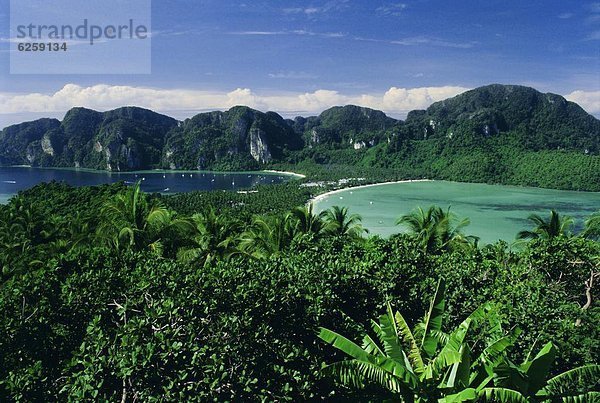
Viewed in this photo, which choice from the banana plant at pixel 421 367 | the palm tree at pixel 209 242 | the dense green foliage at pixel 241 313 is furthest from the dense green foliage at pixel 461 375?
the palm tree at pixel 209 242

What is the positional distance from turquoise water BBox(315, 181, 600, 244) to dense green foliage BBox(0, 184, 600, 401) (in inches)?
1340

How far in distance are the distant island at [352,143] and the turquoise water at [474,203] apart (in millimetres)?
13677

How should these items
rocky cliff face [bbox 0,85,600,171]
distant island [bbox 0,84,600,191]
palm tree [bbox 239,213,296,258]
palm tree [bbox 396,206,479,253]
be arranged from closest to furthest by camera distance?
1. palm tree [bbox 239,213,296,258]
2. palm tree [bbox 396,206,479,253]
3. distant island [bbox 0,84,600,191]
4. rocky cliff face [bbox 0,85,600,171]

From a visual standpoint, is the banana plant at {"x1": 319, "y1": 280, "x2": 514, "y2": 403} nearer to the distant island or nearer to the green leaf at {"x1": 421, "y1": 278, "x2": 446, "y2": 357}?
the green leaf at {"x1": 421, "y1": 278, "x2": 446, "y2": 357}

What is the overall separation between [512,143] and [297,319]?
134 metres

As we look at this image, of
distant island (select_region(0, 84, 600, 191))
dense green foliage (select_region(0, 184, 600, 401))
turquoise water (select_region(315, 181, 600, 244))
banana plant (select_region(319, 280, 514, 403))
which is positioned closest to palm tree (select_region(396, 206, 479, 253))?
dense green foliage (select_region(0, 184, 600, 401))

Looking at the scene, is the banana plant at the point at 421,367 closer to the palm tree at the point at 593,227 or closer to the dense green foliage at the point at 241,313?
the dense green foliage at the point at 241,313

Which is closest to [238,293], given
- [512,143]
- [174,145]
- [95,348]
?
[95,348]

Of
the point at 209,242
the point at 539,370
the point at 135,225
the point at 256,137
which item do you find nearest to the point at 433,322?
the point at 539,370

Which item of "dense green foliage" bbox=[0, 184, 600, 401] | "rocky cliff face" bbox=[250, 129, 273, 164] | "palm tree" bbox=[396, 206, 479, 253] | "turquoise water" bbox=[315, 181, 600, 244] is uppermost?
"rocky cliff face" bbox=[250, 129, 273, 164]

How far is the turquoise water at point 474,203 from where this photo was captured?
155 feet

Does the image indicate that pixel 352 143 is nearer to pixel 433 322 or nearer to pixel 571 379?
pixel 433 322

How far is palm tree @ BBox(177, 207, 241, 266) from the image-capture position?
39.8 ft

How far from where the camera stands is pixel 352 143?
161750mm
